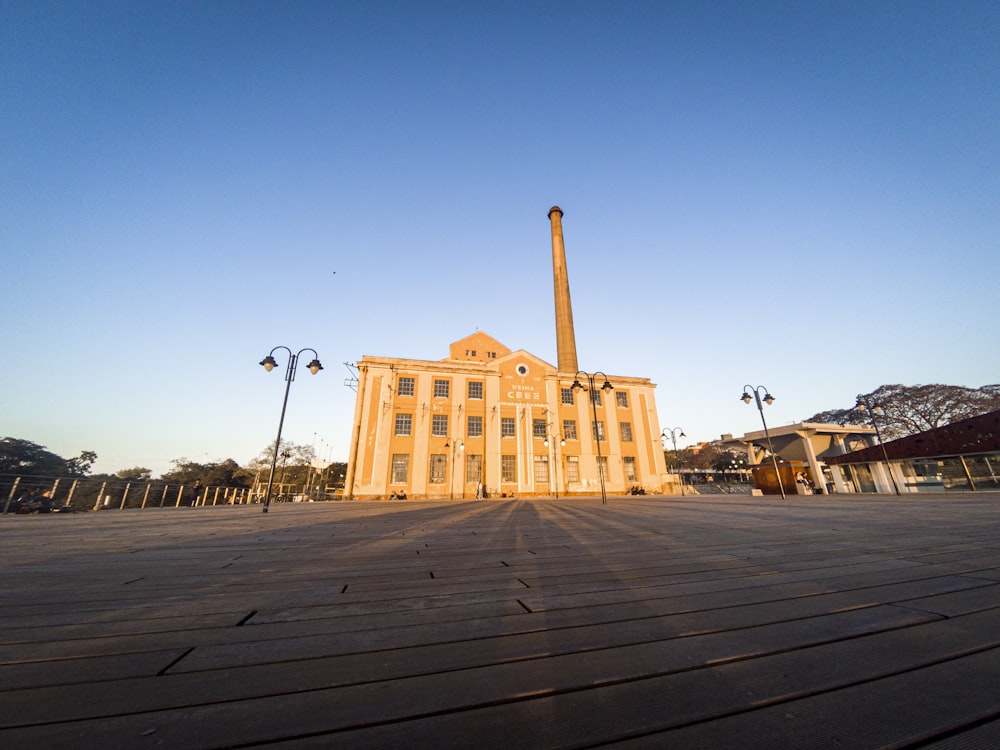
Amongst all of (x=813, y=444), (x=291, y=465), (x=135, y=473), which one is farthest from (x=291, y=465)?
(x=813, y=444)

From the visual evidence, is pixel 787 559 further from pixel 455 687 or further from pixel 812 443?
pixel 812 443

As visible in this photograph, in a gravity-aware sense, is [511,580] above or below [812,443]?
below

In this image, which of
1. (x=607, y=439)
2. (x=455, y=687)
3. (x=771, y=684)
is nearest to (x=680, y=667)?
(x=771, y=684)


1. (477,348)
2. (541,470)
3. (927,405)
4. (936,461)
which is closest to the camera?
(936,461)

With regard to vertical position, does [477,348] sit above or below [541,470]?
above

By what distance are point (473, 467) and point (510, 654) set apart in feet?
76.1

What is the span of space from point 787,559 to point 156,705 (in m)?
3.72

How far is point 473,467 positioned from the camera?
2398 cm

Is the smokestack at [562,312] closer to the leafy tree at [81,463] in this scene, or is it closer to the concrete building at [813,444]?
the concrete building at [813,444]

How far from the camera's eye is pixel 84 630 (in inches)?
64.3

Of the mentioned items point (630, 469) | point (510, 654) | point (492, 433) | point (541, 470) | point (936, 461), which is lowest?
point (510, 654)

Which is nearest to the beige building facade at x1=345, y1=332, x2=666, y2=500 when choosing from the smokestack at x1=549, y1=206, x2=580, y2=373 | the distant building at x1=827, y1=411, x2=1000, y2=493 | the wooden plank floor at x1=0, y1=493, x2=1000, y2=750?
the smokestack at x1=549, y1=206, x2=580, y2=373

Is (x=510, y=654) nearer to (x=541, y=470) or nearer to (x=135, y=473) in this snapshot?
(x=541, y=470)

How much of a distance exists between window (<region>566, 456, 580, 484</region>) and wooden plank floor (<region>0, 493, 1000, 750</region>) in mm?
22840
